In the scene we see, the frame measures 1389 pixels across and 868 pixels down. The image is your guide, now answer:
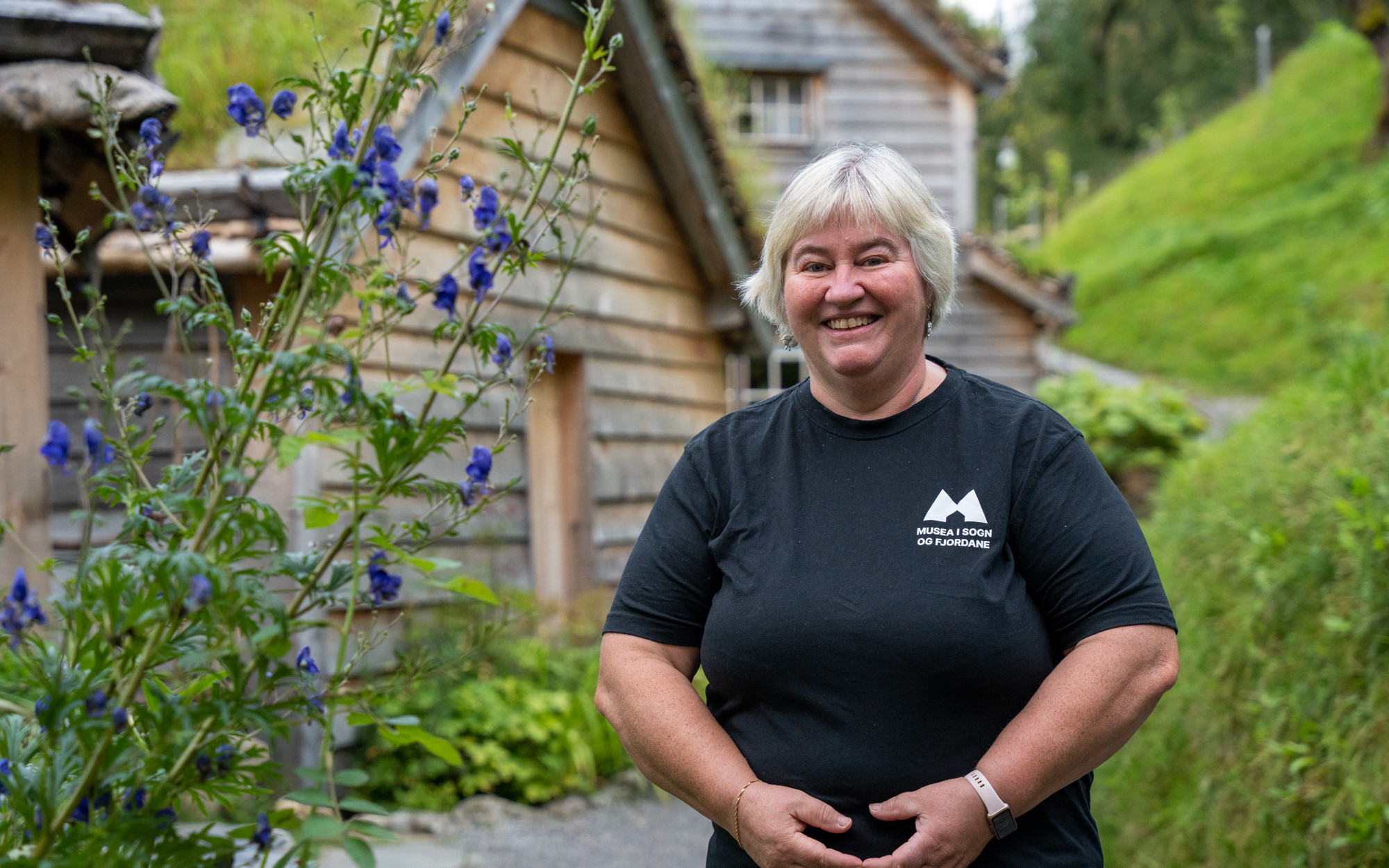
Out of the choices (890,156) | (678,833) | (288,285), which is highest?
(890,156)

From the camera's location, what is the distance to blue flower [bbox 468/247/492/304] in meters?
1.56

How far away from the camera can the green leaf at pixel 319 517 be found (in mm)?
1369

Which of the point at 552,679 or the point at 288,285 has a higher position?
the point at 288,285

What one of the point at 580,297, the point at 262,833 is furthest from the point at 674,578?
the point at 580,297

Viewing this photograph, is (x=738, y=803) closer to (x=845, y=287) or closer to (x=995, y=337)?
(x=845, y=287)

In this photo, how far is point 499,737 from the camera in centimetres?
594

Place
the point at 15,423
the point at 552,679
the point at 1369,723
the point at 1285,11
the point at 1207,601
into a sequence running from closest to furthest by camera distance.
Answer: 1. the point at 1369,723
2. the point at 15,423
3. the point at 1207,601
4. the point at 552,679
5. the point at 1285,11

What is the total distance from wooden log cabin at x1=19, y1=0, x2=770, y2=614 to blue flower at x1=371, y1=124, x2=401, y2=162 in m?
3.70

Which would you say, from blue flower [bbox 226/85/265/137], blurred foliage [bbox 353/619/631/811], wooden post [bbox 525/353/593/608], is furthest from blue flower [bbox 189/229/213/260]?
wooden post [bbox 525/353/593/608]

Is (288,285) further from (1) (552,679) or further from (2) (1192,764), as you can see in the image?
(1) (552,679)

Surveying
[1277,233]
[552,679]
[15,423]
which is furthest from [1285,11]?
[15,423]

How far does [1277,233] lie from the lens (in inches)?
753

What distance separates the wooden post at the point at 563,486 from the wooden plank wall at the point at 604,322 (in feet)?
0.22

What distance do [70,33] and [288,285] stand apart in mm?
2858
